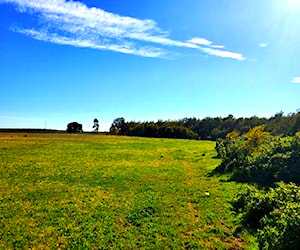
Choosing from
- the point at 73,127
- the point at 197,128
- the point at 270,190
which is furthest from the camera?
the point at 73,127

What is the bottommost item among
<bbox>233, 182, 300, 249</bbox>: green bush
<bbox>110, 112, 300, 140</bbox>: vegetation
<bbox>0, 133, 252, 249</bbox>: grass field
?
<bbox>0, 133, 252, 249</bbox>: grass field

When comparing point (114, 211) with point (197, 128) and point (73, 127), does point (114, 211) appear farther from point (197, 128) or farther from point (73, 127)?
point (73, 127)

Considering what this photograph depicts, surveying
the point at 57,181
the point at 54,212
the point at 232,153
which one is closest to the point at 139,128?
the point at 232,153

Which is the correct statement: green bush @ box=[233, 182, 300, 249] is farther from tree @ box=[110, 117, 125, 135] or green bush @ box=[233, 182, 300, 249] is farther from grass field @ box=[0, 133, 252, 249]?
tree @ box=[110, 117, 125, 135]

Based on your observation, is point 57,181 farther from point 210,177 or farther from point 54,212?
point 210,177

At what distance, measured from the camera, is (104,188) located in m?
25.0

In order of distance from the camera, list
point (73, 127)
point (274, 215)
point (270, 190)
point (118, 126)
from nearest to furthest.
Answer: point (274, 215), point (270, 190), point (73, 127), point (118, 126)

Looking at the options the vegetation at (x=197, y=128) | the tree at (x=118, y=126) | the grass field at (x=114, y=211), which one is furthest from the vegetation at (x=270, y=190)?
the tree at (x=118, y=126)

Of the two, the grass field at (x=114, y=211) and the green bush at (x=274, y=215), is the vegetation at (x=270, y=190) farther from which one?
the grass field at (x=114, y=211)

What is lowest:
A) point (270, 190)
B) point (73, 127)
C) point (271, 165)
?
point (270, 190)

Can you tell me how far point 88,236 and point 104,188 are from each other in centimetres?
1043

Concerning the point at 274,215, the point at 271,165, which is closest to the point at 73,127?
the point at 271,165

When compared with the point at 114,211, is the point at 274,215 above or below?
above

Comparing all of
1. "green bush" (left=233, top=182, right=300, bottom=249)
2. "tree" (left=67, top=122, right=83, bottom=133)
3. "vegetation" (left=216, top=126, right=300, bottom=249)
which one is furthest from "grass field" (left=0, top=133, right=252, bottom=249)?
"tree" (left=67, top=122, right=83, bottom=133)
